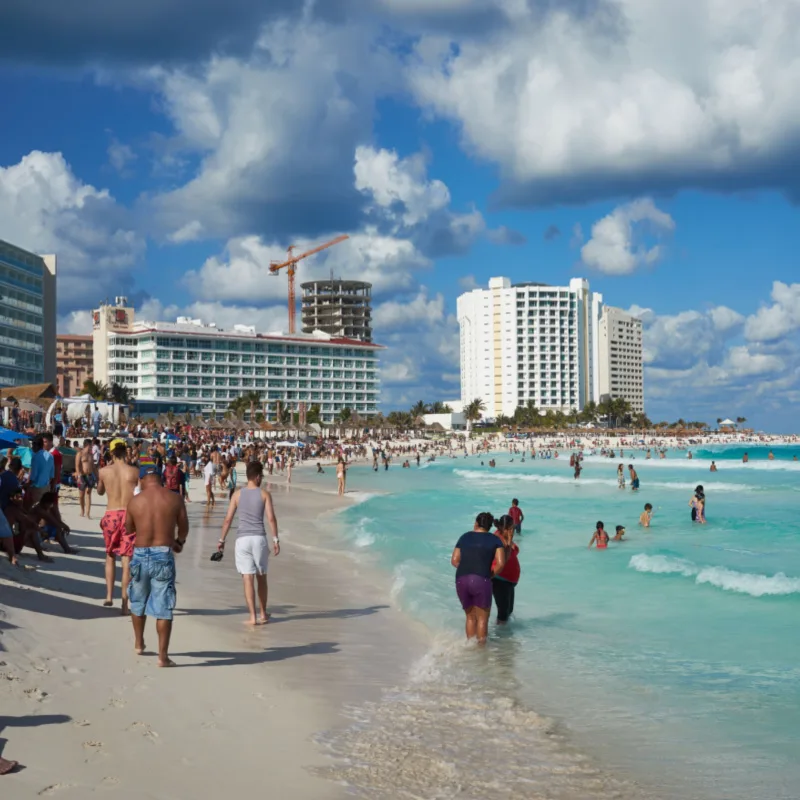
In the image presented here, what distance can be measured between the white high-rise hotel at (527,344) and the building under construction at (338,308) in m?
28.3

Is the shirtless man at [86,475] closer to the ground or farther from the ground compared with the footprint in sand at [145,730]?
farther from the ground

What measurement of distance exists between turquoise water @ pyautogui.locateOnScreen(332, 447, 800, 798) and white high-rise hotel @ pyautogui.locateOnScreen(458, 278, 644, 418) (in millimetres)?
158613

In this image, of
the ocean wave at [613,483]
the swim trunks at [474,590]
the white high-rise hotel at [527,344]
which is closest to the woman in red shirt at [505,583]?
the swim trunks at [474,590]

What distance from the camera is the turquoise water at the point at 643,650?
6.02 metres

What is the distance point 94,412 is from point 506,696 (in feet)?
115

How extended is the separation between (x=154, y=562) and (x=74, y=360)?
160 metres

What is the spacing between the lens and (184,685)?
632 centimetres

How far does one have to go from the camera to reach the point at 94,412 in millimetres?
38812

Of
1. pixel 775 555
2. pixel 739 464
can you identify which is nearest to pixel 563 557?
pixel 775 555

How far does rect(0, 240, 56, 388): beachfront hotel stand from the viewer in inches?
2867

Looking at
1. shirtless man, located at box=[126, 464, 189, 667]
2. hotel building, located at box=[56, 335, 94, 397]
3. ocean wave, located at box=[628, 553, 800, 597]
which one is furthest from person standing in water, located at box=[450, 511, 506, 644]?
hotel building, located at box=[56, 335, 94, 397]

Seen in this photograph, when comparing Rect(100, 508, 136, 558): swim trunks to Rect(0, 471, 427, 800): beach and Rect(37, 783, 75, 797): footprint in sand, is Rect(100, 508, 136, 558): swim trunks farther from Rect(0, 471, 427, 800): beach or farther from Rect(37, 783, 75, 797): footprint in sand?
Rect(37, 783, 75, 797): footprint in sand

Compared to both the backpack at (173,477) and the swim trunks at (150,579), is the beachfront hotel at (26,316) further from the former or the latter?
the swim trunks at (150,579)

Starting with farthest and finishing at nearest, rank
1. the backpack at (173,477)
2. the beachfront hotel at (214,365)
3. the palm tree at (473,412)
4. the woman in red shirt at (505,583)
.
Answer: the palm tree at (473,412)
the beachfront hotel at (214,365)
the backpack at (173,477)
the woman in red shirt at (505,583)
